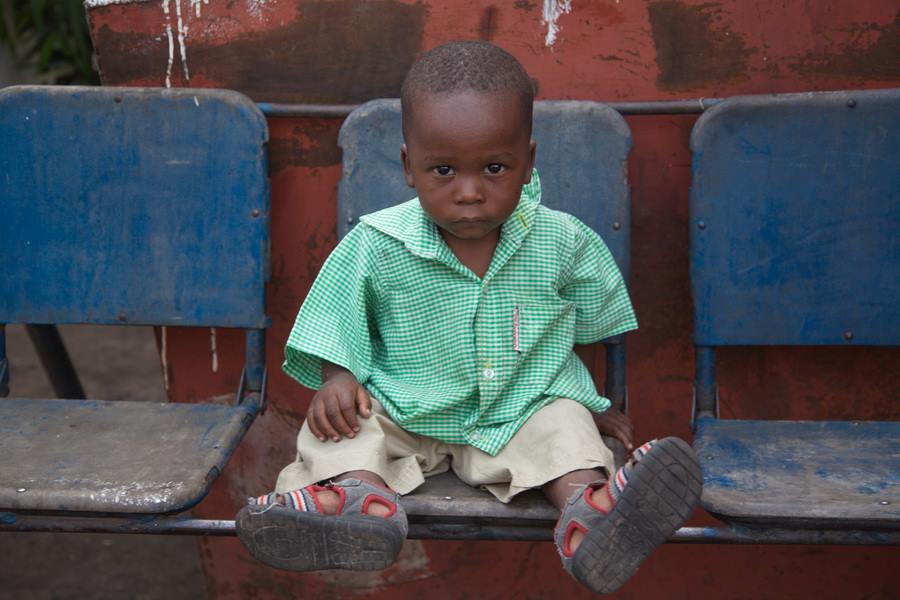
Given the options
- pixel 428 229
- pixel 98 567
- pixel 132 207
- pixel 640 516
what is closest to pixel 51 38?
pixel 98 567

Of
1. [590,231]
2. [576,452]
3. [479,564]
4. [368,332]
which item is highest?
[590,231]

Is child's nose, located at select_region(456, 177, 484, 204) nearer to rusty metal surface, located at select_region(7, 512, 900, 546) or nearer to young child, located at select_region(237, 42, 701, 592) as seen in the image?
young child, located at select_region(237, 42, 701, 592)

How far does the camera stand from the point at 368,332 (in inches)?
84.3

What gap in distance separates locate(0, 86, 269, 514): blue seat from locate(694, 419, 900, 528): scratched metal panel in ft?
3.06

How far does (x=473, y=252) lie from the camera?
2133 millimetres

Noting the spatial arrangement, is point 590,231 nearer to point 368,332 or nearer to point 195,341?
point 368,332

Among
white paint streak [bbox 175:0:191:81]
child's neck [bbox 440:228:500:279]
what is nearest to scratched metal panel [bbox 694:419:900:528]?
child's neck [bbox 440:228:500:279]

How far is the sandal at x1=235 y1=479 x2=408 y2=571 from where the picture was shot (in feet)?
5.78

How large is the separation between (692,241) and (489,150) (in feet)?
2.00

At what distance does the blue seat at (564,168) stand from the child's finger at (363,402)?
0.43m

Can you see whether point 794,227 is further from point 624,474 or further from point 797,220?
point 624,474

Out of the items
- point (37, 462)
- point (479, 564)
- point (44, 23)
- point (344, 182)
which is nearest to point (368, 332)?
point (344, 182)

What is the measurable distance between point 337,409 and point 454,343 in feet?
0.81

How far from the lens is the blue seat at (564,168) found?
2340 mm
